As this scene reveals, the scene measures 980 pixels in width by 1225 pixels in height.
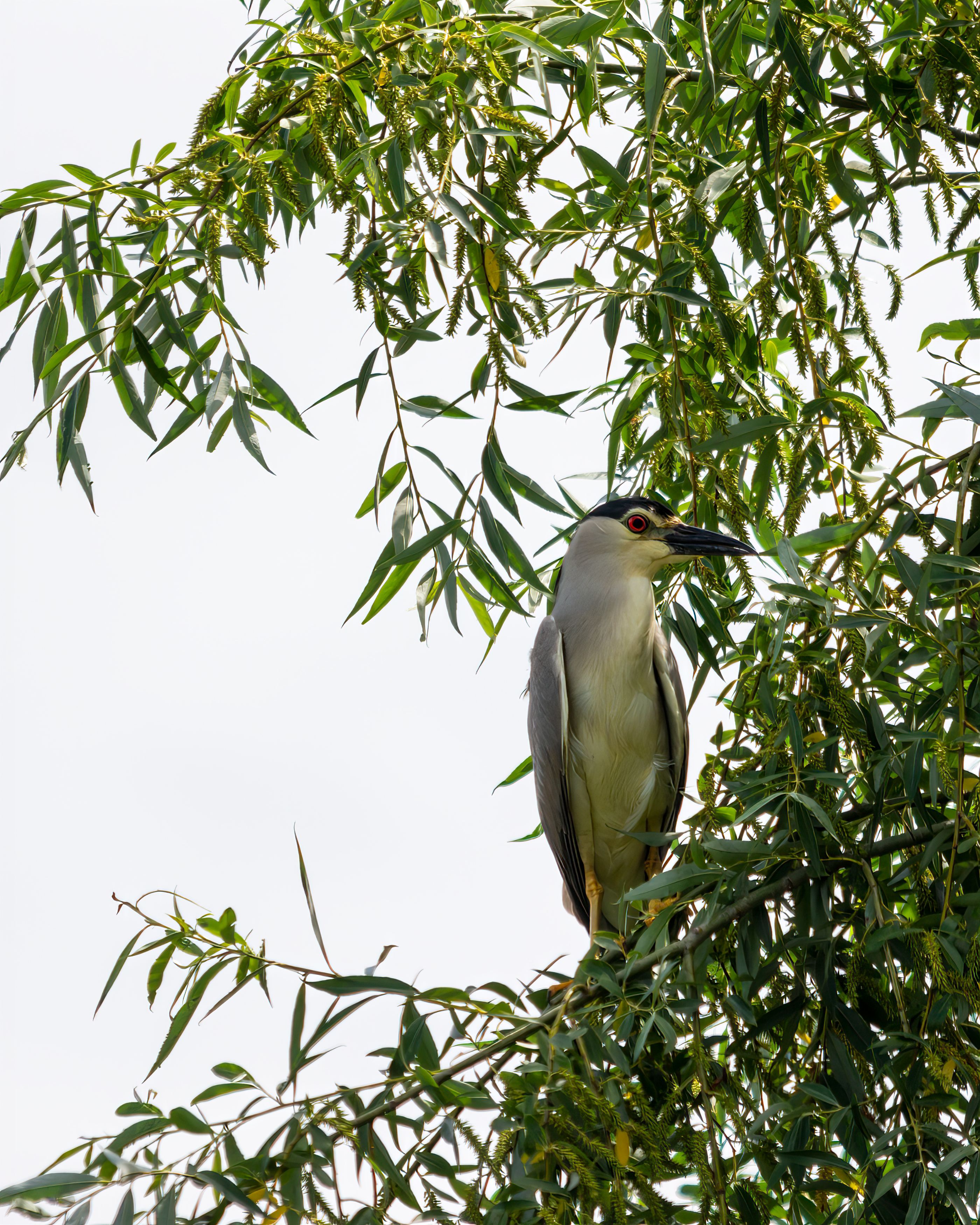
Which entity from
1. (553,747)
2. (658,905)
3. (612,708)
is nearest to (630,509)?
(612,708)

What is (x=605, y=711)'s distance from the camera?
3.12m

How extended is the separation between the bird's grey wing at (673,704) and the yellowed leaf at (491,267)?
1.61 metres

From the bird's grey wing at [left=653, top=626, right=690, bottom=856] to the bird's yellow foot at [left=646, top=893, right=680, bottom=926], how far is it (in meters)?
0.71

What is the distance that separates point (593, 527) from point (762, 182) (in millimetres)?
1373

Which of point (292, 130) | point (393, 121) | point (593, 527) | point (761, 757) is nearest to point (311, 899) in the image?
point (761, 757)

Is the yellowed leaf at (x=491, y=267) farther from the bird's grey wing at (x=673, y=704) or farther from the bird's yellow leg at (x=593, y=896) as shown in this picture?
the bird's yellow leg at (x=593, y=896)

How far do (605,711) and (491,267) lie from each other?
169 centimetres

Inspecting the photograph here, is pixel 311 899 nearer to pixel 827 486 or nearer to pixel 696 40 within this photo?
pixel 827 486

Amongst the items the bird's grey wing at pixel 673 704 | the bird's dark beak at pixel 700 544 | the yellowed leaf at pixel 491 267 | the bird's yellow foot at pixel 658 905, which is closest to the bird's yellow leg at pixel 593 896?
the bird's grey wing at pixel 673 704

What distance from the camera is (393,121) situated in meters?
1.52

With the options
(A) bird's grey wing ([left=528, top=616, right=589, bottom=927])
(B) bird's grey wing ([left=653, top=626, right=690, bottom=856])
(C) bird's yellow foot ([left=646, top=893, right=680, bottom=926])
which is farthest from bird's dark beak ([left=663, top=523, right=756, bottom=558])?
(C) bird's yellow foot ([left=646, top=893, right=680, bottom=926])

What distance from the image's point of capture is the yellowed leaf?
162 cm

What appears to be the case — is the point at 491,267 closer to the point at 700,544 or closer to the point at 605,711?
the point at 700,544

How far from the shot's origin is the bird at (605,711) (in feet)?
10.2
